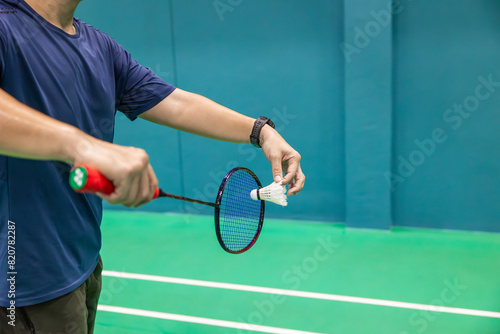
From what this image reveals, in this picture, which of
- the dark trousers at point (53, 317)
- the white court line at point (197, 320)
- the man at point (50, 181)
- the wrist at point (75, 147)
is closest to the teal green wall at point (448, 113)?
the white court line at point (197, 320)

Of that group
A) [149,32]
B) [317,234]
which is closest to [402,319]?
[317,234]

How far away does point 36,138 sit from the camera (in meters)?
1.08

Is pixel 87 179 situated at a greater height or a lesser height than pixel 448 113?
lesser

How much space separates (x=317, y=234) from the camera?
4.95 metres

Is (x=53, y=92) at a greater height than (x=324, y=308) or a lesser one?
greater

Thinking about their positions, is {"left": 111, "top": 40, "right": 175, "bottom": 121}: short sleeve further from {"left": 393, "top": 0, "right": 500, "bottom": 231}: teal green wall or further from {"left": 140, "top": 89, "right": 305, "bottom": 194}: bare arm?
{"left": 393, "top": 0, "right": 500, "bottom": 231}: teal green wall

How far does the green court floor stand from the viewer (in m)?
3.23

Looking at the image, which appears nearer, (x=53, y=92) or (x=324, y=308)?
(x=53, y=92)

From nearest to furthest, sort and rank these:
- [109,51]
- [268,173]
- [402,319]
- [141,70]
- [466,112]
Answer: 1. [109,51]
2. [141,70]
3. [402,319]
4. [466,112]
5. [268,173]

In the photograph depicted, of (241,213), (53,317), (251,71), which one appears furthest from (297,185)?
(251,71)

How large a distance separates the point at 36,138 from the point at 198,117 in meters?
0.89

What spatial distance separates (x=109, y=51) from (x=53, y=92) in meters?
0.40

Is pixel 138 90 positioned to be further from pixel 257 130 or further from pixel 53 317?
pixel 53 317

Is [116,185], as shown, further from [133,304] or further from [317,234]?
[317,234]
